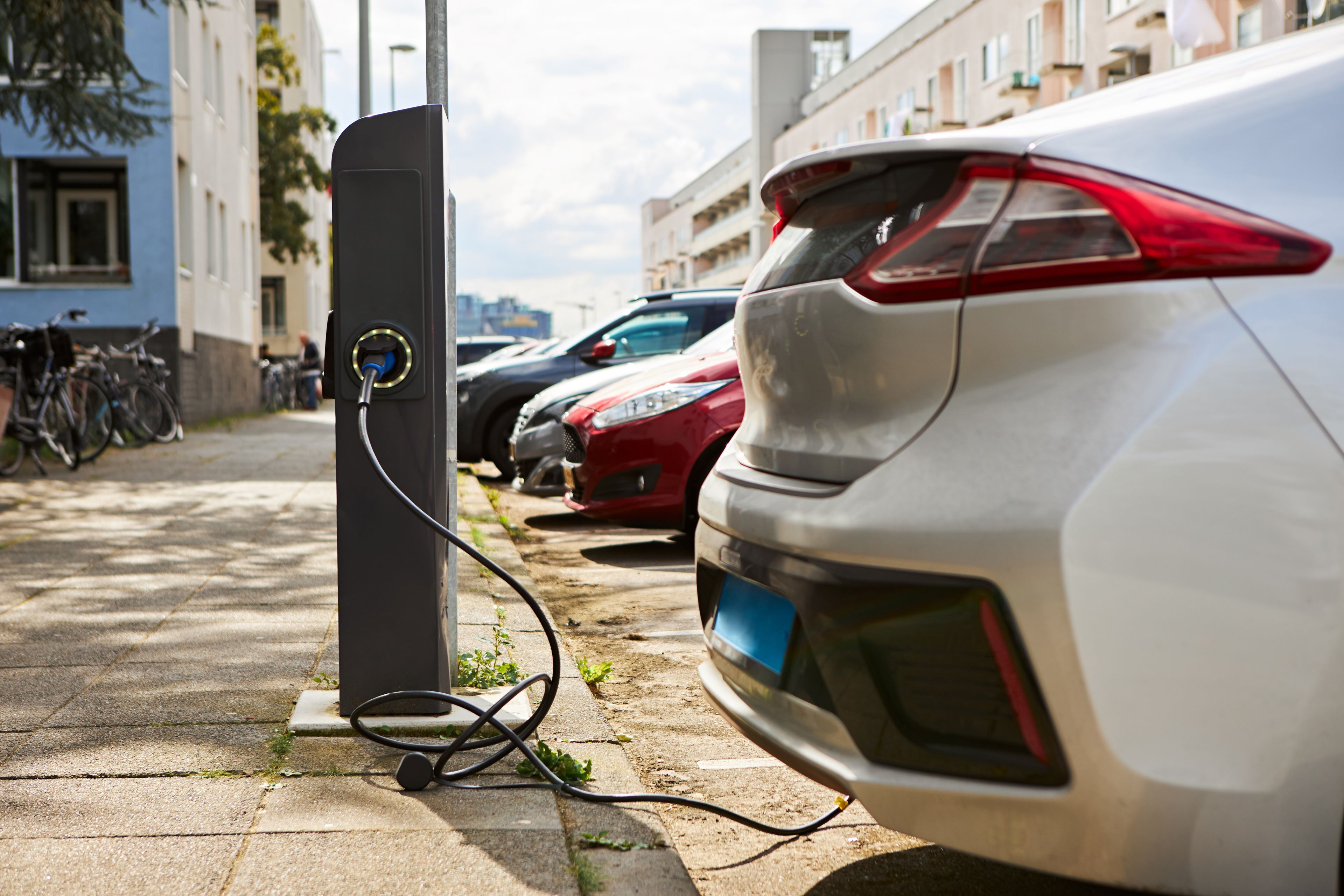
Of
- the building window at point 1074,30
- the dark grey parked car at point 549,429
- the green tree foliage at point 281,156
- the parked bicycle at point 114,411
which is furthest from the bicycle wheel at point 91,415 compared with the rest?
the building window at point 1074,30

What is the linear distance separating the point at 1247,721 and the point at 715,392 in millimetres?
5251

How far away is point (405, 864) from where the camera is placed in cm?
256

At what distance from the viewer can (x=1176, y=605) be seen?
1.77m

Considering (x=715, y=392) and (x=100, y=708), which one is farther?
(x=715, y=392)

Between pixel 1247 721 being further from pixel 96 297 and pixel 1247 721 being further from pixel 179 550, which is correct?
pixel 96 297

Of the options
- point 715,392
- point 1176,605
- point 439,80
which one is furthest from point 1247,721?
point 715,392

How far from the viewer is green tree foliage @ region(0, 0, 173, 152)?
11.0 m

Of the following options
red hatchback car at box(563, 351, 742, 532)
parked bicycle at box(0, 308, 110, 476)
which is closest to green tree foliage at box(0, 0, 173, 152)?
parked bicycle at box(0, 308, 110, 476)

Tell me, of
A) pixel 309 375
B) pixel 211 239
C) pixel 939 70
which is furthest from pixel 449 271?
pixel 939 70

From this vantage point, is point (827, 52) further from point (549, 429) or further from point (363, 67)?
point (549, 429)

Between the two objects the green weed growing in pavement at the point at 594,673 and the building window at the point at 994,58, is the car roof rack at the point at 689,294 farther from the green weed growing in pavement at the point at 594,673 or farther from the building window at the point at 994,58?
the building window at the point at 994,58

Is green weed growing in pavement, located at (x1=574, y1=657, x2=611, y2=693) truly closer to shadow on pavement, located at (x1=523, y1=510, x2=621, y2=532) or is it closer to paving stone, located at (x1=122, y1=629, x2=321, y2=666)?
paving stone, located at (x1=122, y1=629, x2=321, y2=666)

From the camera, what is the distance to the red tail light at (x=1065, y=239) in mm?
1856

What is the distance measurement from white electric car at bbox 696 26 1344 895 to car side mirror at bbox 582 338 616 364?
29.0 ft
